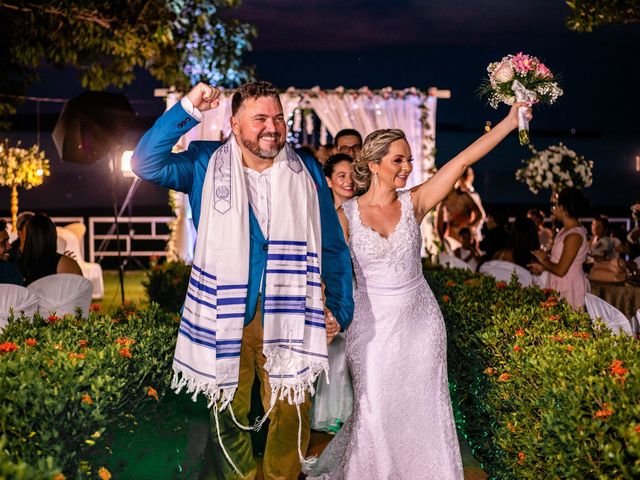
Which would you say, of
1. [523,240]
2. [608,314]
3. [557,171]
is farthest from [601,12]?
[608,314]

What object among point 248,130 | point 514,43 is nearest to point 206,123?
point 248,130

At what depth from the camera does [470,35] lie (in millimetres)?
36781

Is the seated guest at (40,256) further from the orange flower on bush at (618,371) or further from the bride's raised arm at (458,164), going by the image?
the orange flower on bush at (618,371)

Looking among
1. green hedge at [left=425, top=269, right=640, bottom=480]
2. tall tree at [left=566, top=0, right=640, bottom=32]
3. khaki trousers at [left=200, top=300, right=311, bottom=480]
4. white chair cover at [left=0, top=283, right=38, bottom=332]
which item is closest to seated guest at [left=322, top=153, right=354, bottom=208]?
green hedge at [left=425, top=269, right=640, bottom=480]

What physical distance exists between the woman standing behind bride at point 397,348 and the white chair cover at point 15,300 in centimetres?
245

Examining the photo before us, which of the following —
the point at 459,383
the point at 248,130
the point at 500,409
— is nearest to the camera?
the point at 248,130

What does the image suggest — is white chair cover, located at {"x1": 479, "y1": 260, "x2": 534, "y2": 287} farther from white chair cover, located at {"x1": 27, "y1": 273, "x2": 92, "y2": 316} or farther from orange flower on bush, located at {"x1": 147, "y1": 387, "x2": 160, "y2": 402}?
orange flower on bush, located at {"x1": 147, "y1": 387, "x2": 160, "y2": 402}

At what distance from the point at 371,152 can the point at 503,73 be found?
0.89 meters

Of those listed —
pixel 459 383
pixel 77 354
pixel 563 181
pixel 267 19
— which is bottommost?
pixel 459 383

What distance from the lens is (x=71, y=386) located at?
11.2 ft

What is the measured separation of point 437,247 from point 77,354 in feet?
37.1

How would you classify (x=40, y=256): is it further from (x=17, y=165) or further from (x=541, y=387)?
(x=17, y=165)

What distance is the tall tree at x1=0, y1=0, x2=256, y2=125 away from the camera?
10844 mm

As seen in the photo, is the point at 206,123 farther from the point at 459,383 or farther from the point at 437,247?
the point at 459,383
